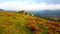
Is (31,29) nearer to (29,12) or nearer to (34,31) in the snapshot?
(34,31)

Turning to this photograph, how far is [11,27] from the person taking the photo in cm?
2038

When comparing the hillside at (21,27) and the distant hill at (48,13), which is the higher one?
the distant hill at (48,13)

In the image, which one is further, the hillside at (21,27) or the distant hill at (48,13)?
the distant hill at (48,13)

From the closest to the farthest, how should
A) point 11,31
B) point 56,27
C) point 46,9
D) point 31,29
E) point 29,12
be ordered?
point 11,31, point 31,29, point 56,27, point 46,9, point 29,12

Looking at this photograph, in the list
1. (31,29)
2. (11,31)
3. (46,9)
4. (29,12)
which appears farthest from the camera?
(29,12)

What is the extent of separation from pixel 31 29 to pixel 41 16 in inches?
318

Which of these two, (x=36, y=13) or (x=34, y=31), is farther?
(x=36, y=13)

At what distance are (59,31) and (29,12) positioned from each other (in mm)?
10507

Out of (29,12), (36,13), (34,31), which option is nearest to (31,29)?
(34,31)

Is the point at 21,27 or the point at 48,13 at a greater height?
the point at 48,13

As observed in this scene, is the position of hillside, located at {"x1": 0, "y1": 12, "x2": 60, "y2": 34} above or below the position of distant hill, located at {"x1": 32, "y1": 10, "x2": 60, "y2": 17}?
below

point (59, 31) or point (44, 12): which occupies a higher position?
point (44, 12)

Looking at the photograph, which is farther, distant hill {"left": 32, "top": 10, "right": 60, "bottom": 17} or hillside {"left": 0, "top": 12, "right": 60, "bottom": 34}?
distant hill {"left": 32, "top": 10, "right": 60, "bottom": 17}

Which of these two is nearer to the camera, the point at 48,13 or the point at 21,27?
the point at 21,27
